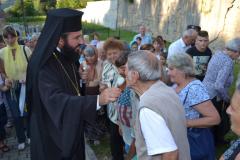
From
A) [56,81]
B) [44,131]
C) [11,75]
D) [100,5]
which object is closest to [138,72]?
[56,81]

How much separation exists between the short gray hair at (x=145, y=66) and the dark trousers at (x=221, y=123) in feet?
9.04

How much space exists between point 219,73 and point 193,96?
1.56 m

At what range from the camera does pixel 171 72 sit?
3.46 metres

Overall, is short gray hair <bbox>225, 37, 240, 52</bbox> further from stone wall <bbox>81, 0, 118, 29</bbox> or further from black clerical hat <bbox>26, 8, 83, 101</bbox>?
stone wall <bbox>81, 0, 118, 29</bbox>

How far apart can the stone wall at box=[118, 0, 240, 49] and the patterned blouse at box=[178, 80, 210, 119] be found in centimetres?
1019

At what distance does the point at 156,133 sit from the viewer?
2.40 metres

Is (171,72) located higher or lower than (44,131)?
higher

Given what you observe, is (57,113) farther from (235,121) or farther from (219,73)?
(219,73)

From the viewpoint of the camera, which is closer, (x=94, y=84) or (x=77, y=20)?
(x=77, y=20)

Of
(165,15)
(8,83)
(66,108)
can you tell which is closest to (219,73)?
(66,108)

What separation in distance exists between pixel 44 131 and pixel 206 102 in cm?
168

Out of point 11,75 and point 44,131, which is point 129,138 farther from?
point 11,75

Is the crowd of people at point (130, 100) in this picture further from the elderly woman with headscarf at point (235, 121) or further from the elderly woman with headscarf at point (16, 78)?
the elderly woman with headscarf at point (16, 78)

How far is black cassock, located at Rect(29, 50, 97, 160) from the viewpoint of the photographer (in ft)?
9.50
